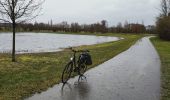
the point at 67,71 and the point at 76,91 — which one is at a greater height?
the point at 67,71

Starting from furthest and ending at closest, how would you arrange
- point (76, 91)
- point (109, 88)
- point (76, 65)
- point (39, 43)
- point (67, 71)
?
point (39, 43)
point (76, 65)
point (67, 71)
point (109, 88)
point (76, 91)

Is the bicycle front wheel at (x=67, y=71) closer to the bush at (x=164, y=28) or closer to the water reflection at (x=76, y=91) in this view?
the water reflection at (x=76, y=91)

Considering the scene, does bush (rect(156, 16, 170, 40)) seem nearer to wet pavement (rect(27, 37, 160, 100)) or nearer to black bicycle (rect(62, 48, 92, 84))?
wet pavement (rect(27, 37, 160, 100))

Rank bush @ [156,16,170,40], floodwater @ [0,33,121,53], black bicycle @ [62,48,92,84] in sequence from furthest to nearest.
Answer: bush @ [156,16,170,40]
floodwater @ [0,33,121,53]
black bicycle @ [62,48,92,84]

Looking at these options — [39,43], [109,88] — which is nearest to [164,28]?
[39,43]

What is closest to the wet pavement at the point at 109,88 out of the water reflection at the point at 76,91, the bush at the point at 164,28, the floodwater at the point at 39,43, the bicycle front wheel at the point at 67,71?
the water reflection at the point at 76,91

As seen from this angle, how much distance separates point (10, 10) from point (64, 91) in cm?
887

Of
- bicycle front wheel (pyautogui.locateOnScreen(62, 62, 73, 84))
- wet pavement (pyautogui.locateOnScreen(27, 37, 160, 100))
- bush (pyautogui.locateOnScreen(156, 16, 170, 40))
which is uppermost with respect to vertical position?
bush (pyautogui.locateOnScreen(156, 16, 170, 40))

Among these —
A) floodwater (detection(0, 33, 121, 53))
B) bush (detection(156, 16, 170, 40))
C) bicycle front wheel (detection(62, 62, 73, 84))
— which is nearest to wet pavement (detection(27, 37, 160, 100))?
bicycle front wheel (detection(62, 62, 73, 84))

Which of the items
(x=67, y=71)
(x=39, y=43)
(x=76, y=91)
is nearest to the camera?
(x=76, y=91)

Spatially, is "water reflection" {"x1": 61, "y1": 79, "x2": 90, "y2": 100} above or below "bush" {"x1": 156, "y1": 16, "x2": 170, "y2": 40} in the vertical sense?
below

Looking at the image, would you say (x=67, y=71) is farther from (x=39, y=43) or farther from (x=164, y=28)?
(x=164, y=28)

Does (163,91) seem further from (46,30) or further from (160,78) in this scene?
(46,30)

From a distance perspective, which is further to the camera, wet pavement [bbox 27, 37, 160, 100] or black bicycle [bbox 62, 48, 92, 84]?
black bicycle [bbox 62, 48, 92, 84]
